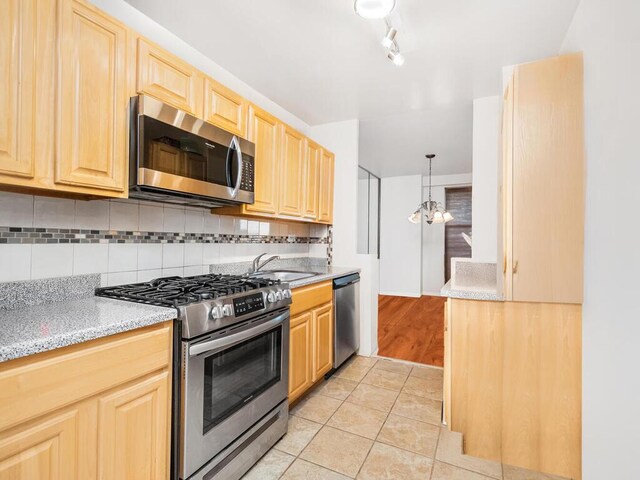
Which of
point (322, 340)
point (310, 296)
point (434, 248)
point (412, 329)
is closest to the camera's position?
point (310, 296)

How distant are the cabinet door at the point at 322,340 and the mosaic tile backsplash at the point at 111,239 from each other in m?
0.81

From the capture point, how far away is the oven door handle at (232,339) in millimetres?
1383

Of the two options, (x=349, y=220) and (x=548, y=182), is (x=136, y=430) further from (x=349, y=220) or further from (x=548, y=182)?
(x=349, y=220)

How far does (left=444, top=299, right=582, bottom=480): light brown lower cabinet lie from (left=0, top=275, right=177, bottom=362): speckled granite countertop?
1625 mm

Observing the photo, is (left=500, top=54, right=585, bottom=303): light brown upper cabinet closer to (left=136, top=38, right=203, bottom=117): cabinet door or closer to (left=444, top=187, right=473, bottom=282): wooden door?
(left=136, top=38, right=203, bottom=117): cabinet door

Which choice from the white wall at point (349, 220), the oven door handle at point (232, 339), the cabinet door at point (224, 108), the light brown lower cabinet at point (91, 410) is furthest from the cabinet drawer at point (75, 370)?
the white wall at point (349, 220)

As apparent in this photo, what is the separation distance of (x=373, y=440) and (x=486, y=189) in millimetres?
2195

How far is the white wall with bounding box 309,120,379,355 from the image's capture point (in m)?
3.37

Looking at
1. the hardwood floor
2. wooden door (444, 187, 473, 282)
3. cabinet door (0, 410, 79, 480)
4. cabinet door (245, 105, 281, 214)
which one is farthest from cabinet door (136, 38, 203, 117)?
wooden door (444, 187, 473, 282)

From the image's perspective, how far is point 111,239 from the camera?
176 cm

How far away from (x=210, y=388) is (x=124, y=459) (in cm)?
39

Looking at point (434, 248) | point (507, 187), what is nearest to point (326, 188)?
point (507, 187)

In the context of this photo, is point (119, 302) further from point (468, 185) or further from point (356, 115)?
point (468, 185)

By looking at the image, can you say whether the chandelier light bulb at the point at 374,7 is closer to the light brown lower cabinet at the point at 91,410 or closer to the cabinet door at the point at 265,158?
the cabinet door at the point at 265,158
